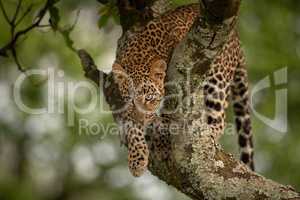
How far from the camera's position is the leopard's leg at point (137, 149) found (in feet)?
17.5

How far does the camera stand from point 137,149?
5.41 m

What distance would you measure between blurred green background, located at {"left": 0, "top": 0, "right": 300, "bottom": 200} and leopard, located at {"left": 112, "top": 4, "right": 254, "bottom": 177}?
466 cm

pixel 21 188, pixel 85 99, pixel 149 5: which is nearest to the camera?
pixel 149 5

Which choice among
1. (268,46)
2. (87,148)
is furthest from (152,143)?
(87,148)

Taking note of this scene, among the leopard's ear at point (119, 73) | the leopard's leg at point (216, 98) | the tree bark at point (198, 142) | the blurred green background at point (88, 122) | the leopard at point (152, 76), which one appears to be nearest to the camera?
the tree bark at point (198, 142)

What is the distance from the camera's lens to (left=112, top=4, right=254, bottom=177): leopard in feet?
18.3

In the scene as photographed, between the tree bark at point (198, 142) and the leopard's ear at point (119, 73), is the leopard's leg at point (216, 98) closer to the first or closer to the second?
the leopard's ear at point (119, 73)

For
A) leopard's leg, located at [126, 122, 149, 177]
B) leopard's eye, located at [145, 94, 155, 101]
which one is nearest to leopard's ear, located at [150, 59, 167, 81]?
leopard's eye, located at [145, 94, 155, 101]

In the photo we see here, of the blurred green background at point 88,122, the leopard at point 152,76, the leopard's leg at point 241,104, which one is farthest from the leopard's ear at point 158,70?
the blurred green background at point 88,122

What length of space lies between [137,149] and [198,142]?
817 mm

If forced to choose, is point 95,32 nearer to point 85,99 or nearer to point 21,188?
point 85,99

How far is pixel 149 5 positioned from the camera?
5.78 meters

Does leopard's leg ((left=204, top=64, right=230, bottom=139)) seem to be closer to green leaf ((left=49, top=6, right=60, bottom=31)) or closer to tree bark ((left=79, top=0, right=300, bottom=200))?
tree bark ((left=79, top=0, right=300, bottom=200))

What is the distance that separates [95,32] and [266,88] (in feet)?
10.5
